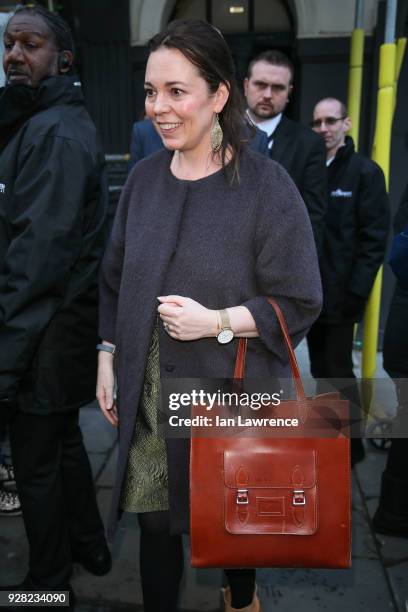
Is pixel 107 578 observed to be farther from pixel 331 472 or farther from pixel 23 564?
pixel 331 472

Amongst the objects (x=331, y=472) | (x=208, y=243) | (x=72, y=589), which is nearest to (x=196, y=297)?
(x=208, y=243)

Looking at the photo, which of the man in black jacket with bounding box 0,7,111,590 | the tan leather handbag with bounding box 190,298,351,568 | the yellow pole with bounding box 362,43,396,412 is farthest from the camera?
the yellow pole with bounding box 362,43,396,412

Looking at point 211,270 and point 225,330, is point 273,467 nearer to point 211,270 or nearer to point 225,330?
point 225,330

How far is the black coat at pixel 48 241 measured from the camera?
6.31 ft

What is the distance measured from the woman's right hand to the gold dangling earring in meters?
0.78

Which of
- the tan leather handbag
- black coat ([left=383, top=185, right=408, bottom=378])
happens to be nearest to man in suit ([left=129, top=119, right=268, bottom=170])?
black coat ([left=383, top=185, right=408, bottom=378])

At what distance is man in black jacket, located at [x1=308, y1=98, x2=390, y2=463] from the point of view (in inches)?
139

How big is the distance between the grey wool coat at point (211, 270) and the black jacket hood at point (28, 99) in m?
0.56

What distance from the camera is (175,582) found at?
1.92 meters

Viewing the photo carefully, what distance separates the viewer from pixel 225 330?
5.52 feet

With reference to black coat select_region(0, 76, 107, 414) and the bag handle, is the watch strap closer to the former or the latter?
the bag handle

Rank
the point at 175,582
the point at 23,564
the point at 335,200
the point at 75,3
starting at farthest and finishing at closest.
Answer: the point at 75,3, the point at 335,200, the point at 23,564, the point at 175,582

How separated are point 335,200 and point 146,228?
6.80 feet

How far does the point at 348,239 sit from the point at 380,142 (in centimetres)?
78
